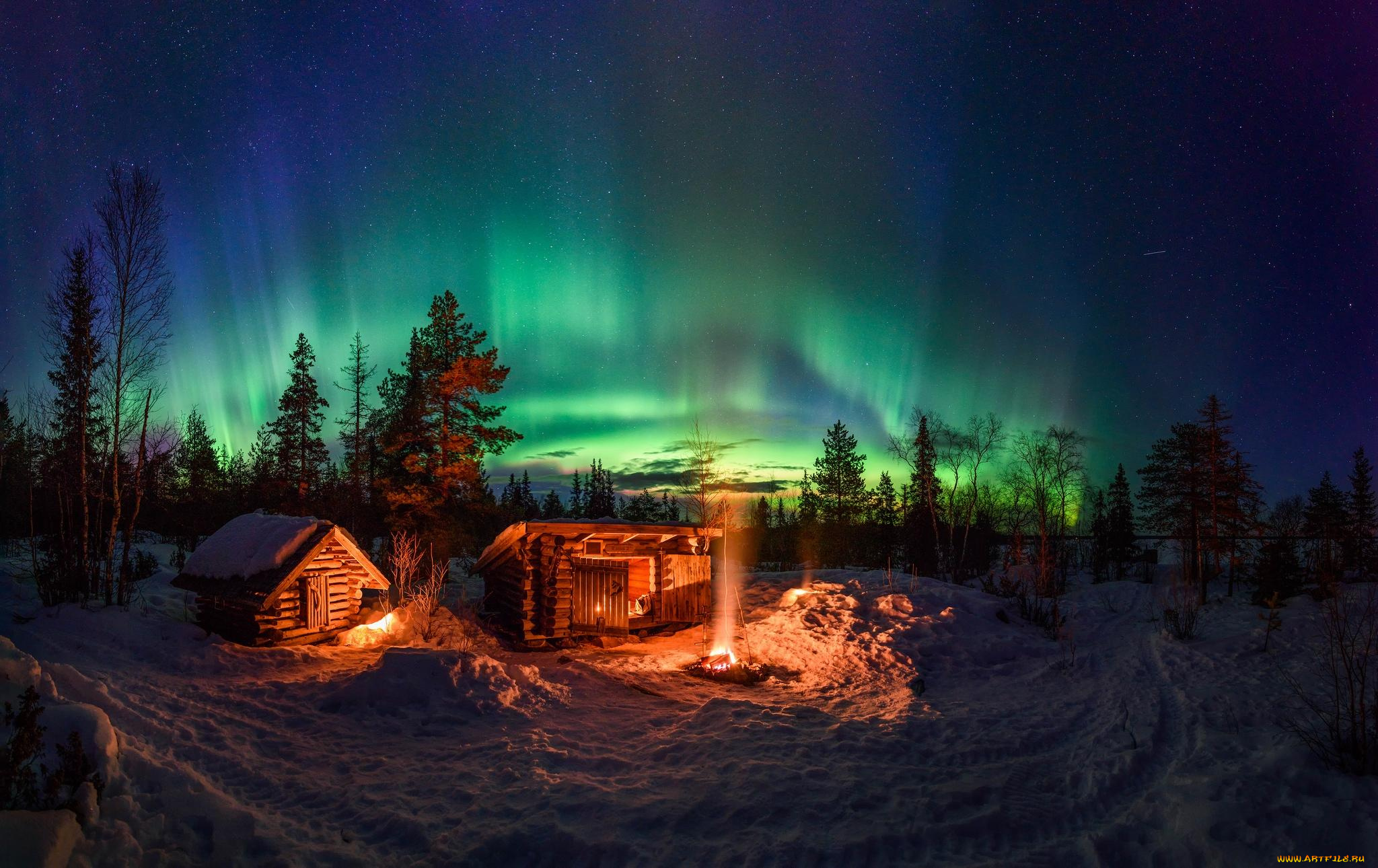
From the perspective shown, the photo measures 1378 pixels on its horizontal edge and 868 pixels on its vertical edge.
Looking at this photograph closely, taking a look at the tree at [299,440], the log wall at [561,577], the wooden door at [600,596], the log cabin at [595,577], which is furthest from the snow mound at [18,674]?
the tree at [299,440]

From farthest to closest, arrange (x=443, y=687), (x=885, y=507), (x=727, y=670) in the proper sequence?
1. (x=885, y=507)
2. (x=727, y=670)
3. (x=443, y=687)

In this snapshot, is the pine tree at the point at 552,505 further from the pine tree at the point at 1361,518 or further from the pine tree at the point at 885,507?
the pine tree at the point at 1361,518

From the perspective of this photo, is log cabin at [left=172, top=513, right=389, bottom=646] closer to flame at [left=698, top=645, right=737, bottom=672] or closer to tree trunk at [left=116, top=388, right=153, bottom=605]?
tree trunk at [left=116, top=388, right=153, bottom=605]

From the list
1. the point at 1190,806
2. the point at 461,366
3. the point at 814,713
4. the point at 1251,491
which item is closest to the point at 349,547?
the point at 461,366

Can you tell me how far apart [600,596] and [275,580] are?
8.49 meters

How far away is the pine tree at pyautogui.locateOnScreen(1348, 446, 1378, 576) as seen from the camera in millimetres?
22750

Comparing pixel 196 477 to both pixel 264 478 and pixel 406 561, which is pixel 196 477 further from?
pixel 406 561

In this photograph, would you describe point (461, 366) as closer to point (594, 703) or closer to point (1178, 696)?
point (594, 703)

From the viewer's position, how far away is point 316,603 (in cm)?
1655

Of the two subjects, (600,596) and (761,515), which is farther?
(761,515)

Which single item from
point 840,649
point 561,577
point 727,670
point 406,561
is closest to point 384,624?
point 406,561

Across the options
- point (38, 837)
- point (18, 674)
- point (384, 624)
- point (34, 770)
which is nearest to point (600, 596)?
point (384, 624)

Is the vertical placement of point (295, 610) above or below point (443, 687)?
above

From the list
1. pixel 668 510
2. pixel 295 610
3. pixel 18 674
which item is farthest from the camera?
pixel 668 510
